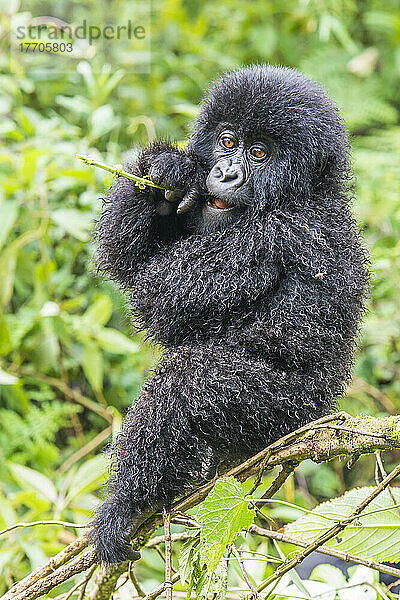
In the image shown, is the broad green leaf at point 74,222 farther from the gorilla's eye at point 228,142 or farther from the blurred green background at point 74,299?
the gorilla's eye at point 228,142

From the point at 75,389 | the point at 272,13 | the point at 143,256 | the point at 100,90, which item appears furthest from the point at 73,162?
the point at 272,13

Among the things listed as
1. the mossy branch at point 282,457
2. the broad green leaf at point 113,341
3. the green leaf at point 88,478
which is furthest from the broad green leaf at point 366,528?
the broad green leaf at point 113,341

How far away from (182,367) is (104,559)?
398 mm

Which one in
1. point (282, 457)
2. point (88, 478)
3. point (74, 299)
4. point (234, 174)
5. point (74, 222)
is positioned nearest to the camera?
point (282, 457)

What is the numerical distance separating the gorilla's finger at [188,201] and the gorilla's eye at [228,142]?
14 cm

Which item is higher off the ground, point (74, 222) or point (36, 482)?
point (74, 222)

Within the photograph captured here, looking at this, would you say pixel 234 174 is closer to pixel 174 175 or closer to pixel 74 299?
pixel 174 175

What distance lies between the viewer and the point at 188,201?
157cm

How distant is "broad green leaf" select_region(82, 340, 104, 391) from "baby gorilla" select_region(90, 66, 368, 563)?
50.7 inches

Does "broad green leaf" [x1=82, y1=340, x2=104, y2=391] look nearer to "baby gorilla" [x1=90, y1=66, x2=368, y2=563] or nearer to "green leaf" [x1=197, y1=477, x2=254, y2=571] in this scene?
"baby gorilla" [x1=90, y1=66, x2=368, y2=563]

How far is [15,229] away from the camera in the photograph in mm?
3328

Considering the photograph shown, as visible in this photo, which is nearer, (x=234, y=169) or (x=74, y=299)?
(x=234, y=169)

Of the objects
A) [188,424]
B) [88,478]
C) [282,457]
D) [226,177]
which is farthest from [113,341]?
[282,457]

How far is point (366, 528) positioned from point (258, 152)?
84cm
